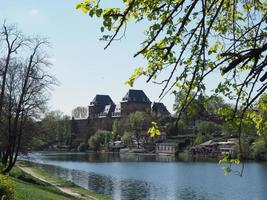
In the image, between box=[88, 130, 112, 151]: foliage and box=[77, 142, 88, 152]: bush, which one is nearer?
box=[88, 130, 112, 151]: foliage

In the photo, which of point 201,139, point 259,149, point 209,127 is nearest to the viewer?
point 259,149

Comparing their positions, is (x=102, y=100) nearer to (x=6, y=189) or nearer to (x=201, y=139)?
(x=201, y=139)

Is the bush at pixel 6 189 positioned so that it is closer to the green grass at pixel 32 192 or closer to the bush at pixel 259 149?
the green grass at pixel 32 192

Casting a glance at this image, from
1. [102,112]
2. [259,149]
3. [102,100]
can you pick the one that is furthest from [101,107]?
[259,149]

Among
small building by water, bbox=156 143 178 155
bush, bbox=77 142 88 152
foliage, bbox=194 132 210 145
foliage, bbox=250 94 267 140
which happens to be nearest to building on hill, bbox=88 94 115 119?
bush, bbox=77 142 88 152

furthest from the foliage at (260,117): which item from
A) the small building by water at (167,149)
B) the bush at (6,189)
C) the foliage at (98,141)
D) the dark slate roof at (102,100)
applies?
the dark slate roof at (102,100)

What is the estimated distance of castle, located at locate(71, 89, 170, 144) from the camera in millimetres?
134125

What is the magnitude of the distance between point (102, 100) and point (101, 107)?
10.6 ft

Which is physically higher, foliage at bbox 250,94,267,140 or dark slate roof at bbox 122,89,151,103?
dark slate roof at bbox 122,89,151,103

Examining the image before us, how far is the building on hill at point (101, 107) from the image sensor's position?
467 ft

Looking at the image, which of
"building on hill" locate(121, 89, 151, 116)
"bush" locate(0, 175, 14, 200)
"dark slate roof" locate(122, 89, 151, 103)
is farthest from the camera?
"dark slate roof" locate(122, 89, 151, 103)

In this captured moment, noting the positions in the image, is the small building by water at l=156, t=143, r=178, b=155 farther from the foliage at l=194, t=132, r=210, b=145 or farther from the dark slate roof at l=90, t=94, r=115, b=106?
the dark slate roof at l=90, t=94, r=115, b=106

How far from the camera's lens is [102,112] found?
474 feet

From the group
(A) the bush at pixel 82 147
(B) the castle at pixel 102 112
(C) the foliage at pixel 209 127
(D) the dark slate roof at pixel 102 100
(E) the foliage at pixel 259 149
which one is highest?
(D) the dark slate roof at pixel 102 100
